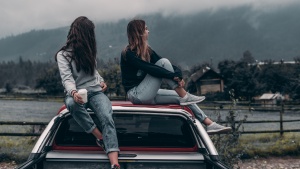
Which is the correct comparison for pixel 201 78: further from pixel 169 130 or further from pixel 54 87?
pixel 169 130

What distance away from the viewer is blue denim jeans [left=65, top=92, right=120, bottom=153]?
353cm

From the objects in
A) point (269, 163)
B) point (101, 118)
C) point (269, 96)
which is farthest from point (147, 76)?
point (269, 96)

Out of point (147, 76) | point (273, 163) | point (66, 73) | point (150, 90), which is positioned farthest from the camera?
point (273, 163)

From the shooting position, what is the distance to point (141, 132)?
3957mm

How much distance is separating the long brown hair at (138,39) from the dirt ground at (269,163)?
7.34 m

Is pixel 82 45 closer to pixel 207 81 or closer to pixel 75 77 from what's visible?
pixel 75 77

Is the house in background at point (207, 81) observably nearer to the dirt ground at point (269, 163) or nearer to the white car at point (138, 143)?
the dirt ground at point (269, 163)

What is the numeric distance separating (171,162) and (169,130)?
1.68ft

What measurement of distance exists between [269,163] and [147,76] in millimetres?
8796

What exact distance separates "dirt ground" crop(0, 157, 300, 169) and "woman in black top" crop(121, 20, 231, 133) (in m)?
7.12

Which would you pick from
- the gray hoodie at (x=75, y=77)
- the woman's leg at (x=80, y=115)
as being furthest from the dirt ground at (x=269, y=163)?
the woman's leg at (x=80, y=115)

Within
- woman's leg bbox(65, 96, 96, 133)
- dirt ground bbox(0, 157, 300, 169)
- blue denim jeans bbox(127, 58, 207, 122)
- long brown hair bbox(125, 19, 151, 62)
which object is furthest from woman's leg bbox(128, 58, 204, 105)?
dirt ground bbox(0, 157, 300, 169)

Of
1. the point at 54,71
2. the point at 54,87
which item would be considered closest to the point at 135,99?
the point at 54,87

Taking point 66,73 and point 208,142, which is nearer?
point 208,142
